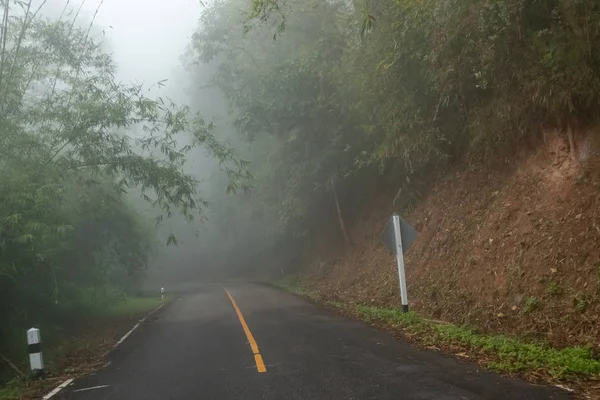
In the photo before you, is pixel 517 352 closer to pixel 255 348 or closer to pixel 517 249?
pixel 517 249

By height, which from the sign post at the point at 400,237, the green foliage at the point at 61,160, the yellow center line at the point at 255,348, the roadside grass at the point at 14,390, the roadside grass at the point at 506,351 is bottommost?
the roadside grass at the point at 506,351

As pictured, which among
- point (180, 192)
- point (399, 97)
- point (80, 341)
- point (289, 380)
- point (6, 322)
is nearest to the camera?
point (289, 380)

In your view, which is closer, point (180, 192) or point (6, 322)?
point (6, 322)

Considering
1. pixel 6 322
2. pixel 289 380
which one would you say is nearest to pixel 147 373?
pixel 289 380

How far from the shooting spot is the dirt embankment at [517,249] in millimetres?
9094

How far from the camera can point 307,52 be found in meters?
23.5

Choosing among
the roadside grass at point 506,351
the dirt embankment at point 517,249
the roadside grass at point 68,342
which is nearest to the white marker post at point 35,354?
the roadside grass at point 68,342

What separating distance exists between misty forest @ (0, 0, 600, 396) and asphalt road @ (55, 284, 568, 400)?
3.99 metres

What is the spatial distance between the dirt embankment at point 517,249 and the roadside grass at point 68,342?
775cm

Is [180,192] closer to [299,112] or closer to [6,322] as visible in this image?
[6,322]

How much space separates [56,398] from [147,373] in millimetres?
1475

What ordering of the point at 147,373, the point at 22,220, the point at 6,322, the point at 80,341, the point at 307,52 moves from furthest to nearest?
the point at 307,52
the point at 80,341
the point at 6,322
the point at 22,220
the point at 147,373

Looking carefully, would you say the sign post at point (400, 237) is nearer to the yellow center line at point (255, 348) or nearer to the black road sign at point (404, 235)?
the black road sign at point (404, 235)

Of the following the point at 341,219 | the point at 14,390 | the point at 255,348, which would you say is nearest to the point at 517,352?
the point at 255,348
